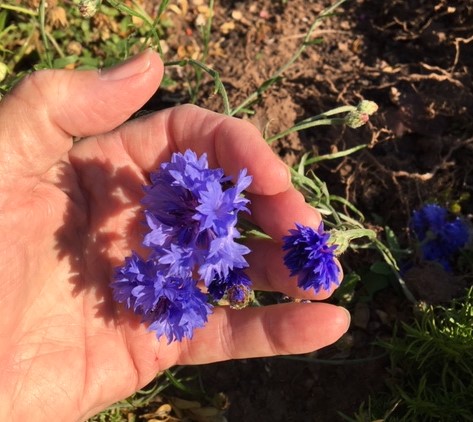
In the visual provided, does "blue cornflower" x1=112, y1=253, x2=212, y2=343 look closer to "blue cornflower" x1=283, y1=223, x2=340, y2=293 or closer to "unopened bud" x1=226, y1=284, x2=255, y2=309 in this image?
"unopened bud" x1=226, y1=284, x2=255, y2=309

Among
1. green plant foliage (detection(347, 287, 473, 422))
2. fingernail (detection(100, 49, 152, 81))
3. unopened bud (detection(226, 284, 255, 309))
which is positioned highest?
fingernail (detection(100, 49, 152, 81))

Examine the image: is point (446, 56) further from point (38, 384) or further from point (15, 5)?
point (38, 384)

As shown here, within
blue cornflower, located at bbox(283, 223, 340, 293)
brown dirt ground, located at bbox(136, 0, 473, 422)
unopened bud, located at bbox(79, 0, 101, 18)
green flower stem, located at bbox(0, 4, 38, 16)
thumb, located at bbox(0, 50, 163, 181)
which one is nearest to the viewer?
thumb, located at bbox(0, 50, 163, 181)

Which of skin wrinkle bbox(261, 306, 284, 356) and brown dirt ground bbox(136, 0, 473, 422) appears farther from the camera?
brown dirt ground bbox(136, 0, 473, 422)

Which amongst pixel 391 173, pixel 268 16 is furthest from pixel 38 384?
pixel 268 16

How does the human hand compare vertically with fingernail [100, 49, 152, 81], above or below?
below

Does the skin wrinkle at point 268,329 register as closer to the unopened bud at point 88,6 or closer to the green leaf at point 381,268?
the green leaf at point 381,268

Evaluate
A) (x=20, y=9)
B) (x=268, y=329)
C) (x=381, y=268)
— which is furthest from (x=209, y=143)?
(x=20, y=9)

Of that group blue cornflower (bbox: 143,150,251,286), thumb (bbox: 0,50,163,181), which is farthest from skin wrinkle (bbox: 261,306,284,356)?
thumb (bbox: 0,50,163,181)

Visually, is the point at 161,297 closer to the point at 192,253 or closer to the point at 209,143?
the point at 192,253
